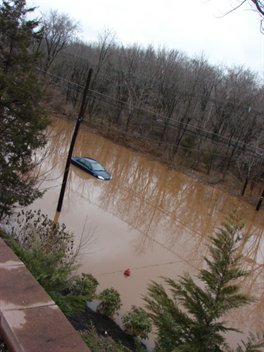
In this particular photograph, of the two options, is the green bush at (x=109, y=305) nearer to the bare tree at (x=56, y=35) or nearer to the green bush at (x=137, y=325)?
the green bush at (x=137, y=325)

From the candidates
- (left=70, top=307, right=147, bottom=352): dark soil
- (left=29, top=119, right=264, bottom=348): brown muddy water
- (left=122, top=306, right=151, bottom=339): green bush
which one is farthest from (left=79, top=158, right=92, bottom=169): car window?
(left=122, top=306, right=151, bottom=339): green bush

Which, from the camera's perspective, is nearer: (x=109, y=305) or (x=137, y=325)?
A: (x=137, y=325)

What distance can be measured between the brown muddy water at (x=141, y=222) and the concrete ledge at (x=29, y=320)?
509 cm

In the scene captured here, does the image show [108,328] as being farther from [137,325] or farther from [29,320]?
[29,320]

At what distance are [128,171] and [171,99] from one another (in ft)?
60.4

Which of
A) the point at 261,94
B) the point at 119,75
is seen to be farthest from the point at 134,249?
the point at 119,75

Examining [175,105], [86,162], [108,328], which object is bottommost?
[108,328]

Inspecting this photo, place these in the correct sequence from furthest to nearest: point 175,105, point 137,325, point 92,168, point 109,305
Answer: point 175,105 → point 92,168 → point 109,305 → point 137,325

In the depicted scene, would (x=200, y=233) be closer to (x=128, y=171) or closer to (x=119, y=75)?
(x=128, y=171)

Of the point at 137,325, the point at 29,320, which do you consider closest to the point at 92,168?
the point at 137,325

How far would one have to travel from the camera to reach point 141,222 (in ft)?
62.1

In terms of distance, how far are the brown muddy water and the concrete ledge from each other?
5.09 meters

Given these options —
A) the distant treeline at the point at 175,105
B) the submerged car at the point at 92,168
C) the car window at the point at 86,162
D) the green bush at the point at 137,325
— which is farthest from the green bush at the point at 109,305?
the distant treeline at the point at 175,105

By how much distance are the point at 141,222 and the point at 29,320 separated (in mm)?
17324
